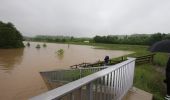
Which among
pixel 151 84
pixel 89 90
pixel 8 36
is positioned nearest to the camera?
pixel 89 90

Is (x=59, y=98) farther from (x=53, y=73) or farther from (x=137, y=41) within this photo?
(x=137, y=41)

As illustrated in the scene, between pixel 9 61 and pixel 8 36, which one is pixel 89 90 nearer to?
pixel 9 61

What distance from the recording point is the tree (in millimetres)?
68500

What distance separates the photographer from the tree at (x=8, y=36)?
68.5 meters

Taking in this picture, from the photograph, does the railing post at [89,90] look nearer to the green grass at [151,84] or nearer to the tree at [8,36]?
the green grass at [151,84]

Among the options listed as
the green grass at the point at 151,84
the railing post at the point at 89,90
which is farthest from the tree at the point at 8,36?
the railing post at the point at 89,90

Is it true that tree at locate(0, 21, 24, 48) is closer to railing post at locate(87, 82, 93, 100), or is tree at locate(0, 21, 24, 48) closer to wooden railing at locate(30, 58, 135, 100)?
wooden railing at locate(30, 58, 135, 100)

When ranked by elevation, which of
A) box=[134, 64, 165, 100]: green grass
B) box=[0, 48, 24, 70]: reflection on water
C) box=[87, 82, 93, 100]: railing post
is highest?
box=[87, 82, 93, 100]: railing post

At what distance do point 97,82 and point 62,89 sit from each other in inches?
39.8

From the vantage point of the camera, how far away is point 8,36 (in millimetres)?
70062

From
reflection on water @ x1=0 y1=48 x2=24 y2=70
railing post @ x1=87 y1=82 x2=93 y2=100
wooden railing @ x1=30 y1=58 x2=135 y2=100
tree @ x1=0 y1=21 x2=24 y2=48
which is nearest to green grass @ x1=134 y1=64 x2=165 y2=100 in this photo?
wooden railing @ x1=30 y1=58 x2=135 y2=100

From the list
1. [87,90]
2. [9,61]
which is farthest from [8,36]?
[87,90]

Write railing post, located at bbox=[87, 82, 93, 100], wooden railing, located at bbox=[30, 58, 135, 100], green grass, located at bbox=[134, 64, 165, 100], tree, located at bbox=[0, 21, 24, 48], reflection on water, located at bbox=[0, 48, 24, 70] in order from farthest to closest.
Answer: tree, located at bbox=[0, 21, 24, 48]
reflection on water, located at bbox=[0, 48, 24, 70]
green grass, located at bbox=[134, 64, 165, 100]
railing post, located at bbox=[87, 82, 93, 100]
wooden railing, located at bbox=[30, 58, 135, 100]

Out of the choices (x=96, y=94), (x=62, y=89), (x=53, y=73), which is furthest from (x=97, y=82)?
(x=53, y=73)
